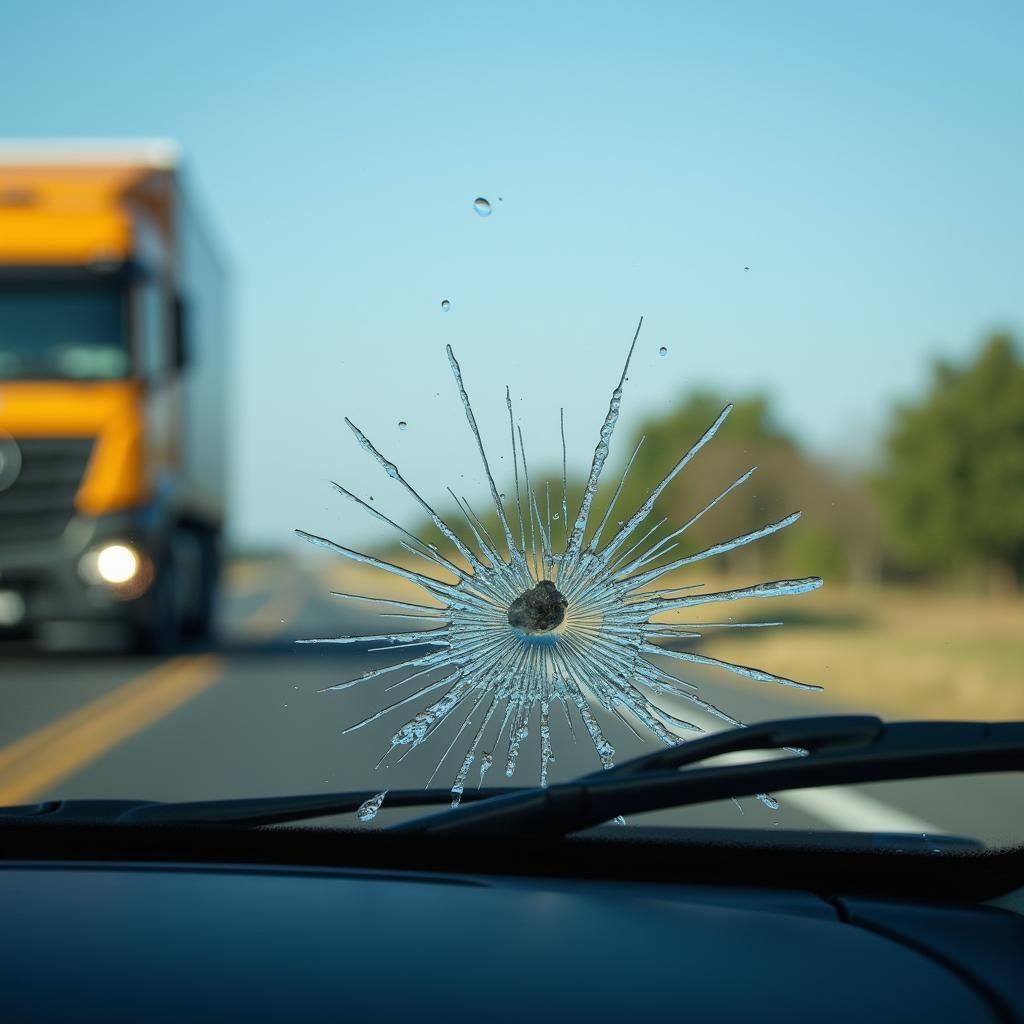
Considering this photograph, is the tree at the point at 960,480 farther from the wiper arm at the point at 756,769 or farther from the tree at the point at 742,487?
the wiper arm at the point at 756,769

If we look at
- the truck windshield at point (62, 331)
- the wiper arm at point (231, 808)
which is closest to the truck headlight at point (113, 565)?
Answer: the truck windshield at point (62, 331)

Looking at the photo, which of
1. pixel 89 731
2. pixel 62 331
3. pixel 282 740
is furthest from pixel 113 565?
pixel 282 740

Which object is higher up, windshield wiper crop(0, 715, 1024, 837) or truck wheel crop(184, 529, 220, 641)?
truck wheel crop(184, 529, 220, 641)

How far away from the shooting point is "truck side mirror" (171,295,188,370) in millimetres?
10945

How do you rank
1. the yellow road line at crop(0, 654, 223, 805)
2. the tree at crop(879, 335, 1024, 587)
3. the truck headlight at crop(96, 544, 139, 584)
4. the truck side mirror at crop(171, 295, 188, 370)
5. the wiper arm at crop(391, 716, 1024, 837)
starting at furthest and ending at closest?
the truck side mirror at crop(171, 295, 188, 370)
the truck headlight at crop(96, 544, 139, 584)
the yellow road line at crop(0, 654, 223, 805)
the tree at crop(879, 335, 1024, 587)
the wiper arm at crop(391, 716, 1024, 837)

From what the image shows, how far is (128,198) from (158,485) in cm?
223

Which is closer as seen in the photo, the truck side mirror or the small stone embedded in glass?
the small stone embedded in glass

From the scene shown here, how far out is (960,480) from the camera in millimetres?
6715

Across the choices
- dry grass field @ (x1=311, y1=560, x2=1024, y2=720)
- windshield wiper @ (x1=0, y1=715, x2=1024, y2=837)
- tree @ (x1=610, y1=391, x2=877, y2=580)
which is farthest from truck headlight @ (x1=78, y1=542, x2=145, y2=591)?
windshield wiper @ (x1=0, y1=715, x2=1024, y2=837)

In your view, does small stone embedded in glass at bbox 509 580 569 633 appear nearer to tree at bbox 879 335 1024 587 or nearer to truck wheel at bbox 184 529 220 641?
tree at bbox 879 335 1024 587

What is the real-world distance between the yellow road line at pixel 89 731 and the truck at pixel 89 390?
1.90 ft

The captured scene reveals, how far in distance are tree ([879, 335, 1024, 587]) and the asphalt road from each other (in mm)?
612

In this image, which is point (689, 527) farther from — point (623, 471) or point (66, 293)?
point (66, 293)

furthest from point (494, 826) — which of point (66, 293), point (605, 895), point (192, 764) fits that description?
point (66, 293)
